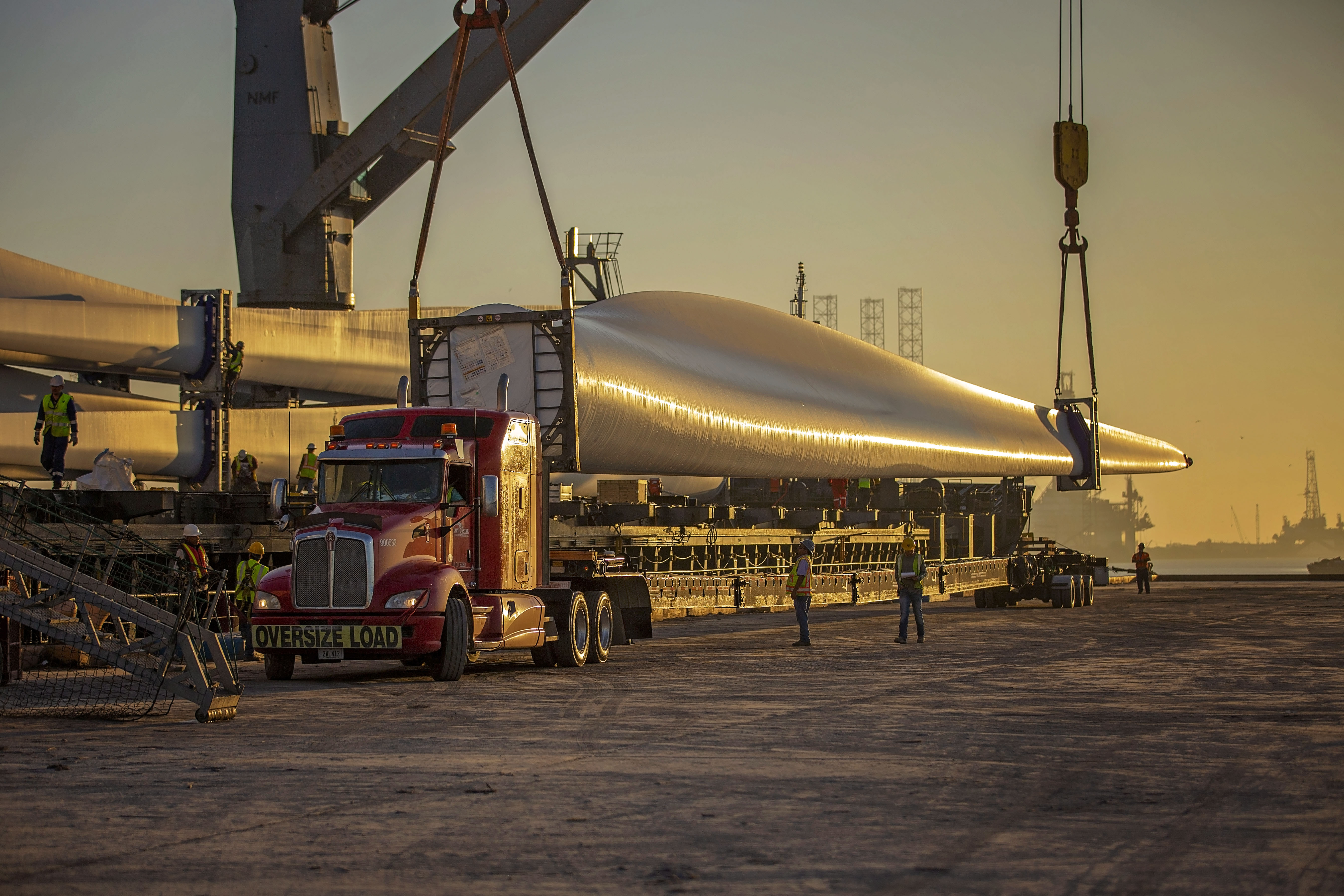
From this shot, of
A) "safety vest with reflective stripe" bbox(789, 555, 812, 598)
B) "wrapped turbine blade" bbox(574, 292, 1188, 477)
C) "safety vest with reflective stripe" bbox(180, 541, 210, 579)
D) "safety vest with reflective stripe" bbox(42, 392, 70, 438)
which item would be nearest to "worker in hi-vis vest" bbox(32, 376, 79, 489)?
"safety vest with reflective stripe" bbox(42, 392, 70, 438)

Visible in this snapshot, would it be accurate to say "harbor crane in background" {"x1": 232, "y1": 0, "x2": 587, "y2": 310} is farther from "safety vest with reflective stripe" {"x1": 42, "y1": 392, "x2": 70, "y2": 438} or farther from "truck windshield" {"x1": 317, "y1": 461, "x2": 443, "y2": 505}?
"truck windshield" {"x1": 317, "y1": 461, "x2": 443, "y2": 505}

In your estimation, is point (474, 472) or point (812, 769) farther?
point (474, 472)

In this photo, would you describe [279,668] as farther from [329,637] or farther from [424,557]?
[424,557]

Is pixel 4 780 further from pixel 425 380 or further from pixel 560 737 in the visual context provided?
pixel 425 380

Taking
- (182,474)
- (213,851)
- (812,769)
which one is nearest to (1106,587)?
(182,474)

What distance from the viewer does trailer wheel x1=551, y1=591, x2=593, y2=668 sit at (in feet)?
63.6

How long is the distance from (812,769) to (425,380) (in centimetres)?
1357

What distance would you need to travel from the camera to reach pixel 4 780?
970 centimetres

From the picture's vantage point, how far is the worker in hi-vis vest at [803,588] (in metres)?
23.6

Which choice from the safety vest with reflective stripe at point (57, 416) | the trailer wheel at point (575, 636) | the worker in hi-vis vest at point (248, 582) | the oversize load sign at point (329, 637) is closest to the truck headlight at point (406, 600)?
the oversize load sign at point (329, 637)

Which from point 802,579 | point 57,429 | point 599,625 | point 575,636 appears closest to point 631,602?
point 599,625

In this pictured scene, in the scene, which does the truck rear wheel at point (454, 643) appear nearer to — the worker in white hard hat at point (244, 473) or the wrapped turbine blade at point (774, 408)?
the wrapped turbine blade at point (774, 408)

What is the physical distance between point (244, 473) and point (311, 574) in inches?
603

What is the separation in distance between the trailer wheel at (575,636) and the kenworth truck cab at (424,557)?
0.08 ft
